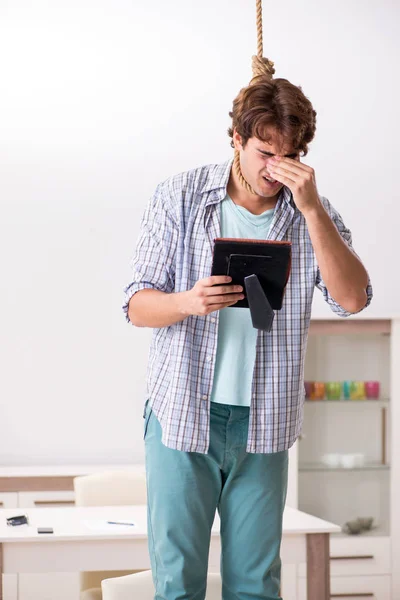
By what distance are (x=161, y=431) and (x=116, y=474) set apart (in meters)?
1.64

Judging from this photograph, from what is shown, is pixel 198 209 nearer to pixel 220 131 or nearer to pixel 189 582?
pixel 189 582

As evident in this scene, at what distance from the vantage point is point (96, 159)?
4.39m

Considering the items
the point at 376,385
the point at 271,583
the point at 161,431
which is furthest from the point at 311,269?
the point at 376,385

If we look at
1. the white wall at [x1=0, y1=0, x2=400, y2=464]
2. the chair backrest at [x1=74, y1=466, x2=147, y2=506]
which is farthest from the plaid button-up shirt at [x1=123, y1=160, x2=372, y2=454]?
the white wall at [x1=0, y1=0, x2=400, y2=464]

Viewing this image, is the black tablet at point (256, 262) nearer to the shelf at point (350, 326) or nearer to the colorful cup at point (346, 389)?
the shelf at point (350, 326)

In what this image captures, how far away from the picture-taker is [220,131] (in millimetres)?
4453

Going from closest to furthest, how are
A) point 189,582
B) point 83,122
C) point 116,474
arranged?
point 189,582
point 116,474
point 83,122

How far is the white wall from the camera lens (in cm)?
434

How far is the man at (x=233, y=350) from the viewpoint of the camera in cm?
164

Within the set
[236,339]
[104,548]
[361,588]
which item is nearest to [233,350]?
[236,339]

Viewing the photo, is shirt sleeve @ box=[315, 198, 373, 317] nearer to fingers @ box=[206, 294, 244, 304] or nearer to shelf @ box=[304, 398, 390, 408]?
fingers @ box=[206, 294, 244, 304]

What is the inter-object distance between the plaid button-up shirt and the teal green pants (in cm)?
4

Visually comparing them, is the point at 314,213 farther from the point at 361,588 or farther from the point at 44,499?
the point at 361,588

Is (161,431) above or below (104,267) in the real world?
below
